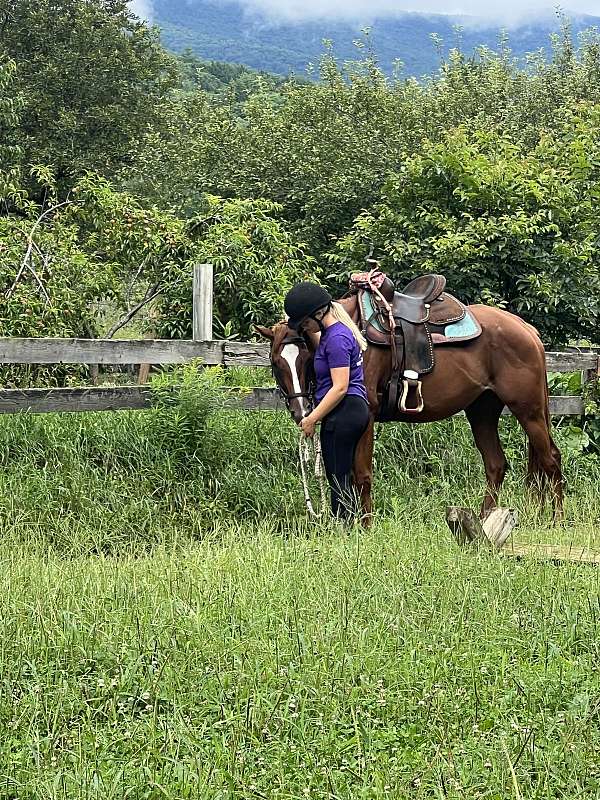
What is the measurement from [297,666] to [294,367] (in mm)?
3257

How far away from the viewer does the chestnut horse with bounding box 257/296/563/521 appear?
8.43 m

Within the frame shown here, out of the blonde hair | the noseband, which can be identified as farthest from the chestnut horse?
the noseband

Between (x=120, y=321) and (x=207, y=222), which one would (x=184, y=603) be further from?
(x=207, y=222)

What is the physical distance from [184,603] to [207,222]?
286 inches

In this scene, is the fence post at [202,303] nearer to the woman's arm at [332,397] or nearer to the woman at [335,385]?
the woman at [335,385]

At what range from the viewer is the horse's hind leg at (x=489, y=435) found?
905 centimetres

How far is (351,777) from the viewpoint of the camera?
3.54 m

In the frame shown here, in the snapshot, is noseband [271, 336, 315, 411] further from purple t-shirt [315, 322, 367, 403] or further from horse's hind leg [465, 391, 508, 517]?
horse's hind leg [465, 391, 508, 517]

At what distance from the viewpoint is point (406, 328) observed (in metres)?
8.31

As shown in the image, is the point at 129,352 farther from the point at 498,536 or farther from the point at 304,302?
the point at 498,536

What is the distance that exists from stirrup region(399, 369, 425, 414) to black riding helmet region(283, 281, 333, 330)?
53.0 inches

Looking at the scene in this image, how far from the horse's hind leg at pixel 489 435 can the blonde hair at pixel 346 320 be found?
165cm

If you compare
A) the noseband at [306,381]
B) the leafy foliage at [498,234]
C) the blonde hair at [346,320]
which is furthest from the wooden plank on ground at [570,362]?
the noseband at [306,381]

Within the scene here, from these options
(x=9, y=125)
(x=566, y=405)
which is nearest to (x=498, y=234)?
(x=566, y=405)
